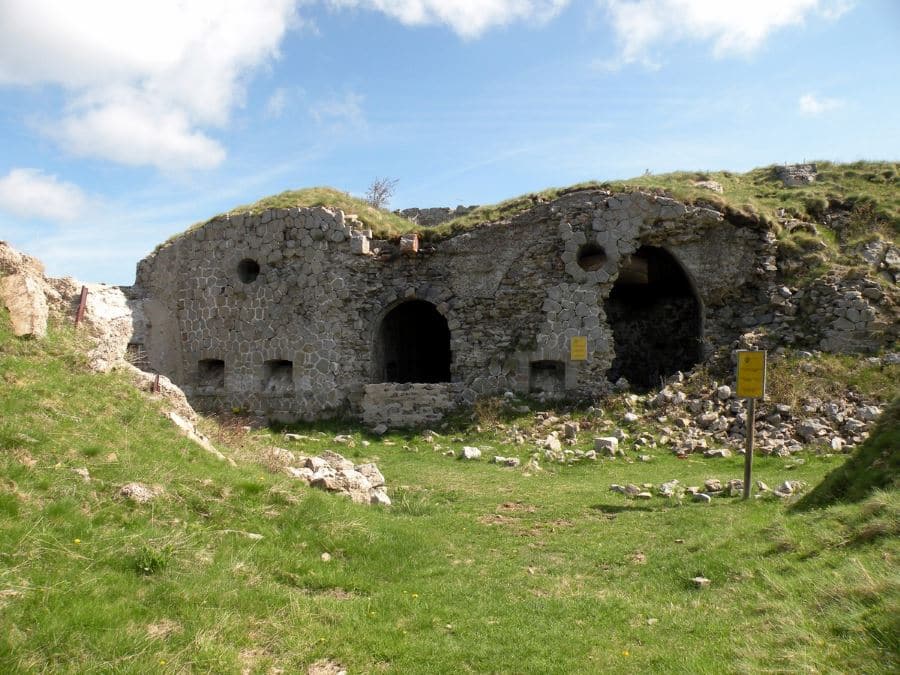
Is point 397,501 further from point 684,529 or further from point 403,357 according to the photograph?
point 403,357

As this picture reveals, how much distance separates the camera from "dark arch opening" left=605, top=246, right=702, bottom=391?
57.8 feet

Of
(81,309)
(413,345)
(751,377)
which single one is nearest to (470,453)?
(751,377)

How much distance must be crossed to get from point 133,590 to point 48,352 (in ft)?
13.1

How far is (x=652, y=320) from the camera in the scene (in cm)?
1877

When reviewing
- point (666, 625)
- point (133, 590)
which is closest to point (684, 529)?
point (666, 625)

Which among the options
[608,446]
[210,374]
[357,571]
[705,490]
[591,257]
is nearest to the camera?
[357,571]

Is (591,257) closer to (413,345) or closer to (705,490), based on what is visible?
(413,345)

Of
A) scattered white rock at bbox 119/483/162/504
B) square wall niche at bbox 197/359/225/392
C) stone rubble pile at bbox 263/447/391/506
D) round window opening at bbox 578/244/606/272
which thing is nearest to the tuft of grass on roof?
square wall niche at bbox 197/359/225/392

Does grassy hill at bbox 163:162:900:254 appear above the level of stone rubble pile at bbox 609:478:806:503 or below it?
above

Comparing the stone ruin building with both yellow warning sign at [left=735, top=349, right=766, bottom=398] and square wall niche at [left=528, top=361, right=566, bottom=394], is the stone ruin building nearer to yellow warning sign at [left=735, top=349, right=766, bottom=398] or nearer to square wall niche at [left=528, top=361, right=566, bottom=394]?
square wall niche at [left=528, top=361, right=566, bottom=394]

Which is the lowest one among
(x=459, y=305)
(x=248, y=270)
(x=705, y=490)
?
(x=705, y=490)

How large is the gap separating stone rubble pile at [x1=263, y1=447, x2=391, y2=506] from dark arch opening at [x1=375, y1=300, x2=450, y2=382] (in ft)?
25.8

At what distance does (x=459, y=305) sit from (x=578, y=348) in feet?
9.84

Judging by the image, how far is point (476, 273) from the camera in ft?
52.6
